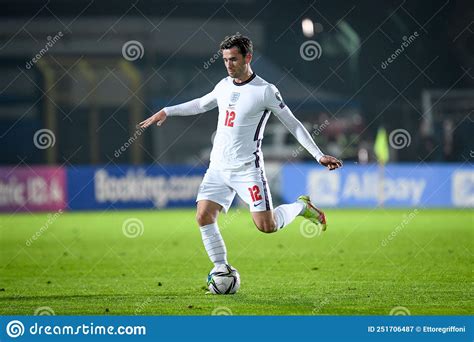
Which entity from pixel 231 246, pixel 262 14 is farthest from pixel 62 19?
pixel 231 246

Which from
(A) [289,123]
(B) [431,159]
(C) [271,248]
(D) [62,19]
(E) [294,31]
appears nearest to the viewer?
(A) [289,123]

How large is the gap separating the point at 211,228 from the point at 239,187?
48cm

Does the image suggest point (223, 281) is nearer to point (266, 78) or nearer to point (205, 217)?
point (205, 217)

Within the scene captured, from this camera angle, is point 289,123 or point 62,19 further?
point 62,19

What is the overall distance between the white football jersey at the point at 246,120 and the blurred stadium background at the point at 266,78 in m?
9.95

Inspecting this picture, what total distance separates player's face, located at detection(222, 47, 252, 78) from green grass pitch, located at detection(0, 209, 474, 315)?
6.99 feet

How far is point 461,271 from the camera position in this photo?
11.5m

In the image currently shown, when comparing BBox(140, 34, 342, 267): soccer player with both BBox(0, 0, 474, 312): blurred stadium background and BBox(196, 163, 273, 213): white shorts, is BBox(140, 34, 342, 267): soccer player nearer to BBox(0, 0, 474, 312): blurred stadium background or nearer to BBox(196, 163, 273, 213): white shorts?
BBox(196, 163, 273, 213): white shorts

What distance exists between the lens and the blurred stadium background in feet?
83.1

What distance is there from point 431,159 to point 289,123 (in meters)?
18.9

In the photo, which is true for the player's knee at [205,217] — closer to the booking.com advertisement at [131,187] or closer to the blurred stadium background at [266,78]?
the blurred stadium background at [266,78]

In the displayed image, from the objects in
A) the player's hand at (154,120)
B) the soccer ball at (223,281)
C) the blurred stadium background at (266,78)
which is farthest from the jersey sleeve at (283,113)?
the blurred stadium background at (266,78)

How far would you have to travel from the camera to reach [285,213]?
396 inches

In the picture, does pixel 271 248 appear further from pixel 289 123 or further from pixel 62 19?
pixel 62 19
